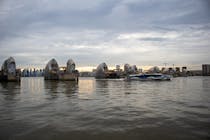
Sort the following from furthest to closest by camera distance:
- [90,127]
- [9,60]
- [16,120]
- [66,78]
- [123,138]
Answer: [66,78], [9,60], [16,120], [90,127], [123,138]

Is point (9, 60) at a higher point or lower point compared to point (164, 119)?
higher

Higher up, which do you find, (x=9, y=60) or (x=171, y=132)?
(x=9, y=60)

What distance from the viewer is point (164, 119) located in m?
9.29

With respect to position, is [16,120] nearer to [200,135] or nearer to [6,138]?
[6,138]

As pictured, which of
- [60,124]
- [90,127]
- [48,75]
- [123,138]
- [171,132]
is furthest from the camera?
[48,75]

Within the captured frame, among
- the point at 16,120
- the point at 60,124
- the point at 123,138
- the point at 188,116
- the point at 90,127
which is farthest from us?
the point at 188,116

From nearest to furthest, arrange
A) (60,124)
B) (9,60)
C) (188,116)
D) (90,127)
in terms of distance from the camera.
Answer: (90,127) < (60,124) < (188,116) < (9,60)

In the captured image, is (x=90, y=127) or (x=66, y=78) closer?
(x=90, y=127)

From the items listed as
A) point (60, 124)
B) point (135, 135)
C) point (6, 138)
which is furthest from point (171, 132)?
point (6, 138)

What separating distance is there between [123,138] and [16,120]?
587cm

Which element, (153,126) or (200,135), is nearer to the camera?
(200,135)

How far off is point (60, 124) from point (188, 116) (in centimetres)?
687

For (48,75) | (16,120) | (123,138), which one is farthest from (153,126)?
(48,75)

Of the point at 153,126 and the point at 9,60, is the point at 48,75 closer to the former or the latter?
the point at 9,60
